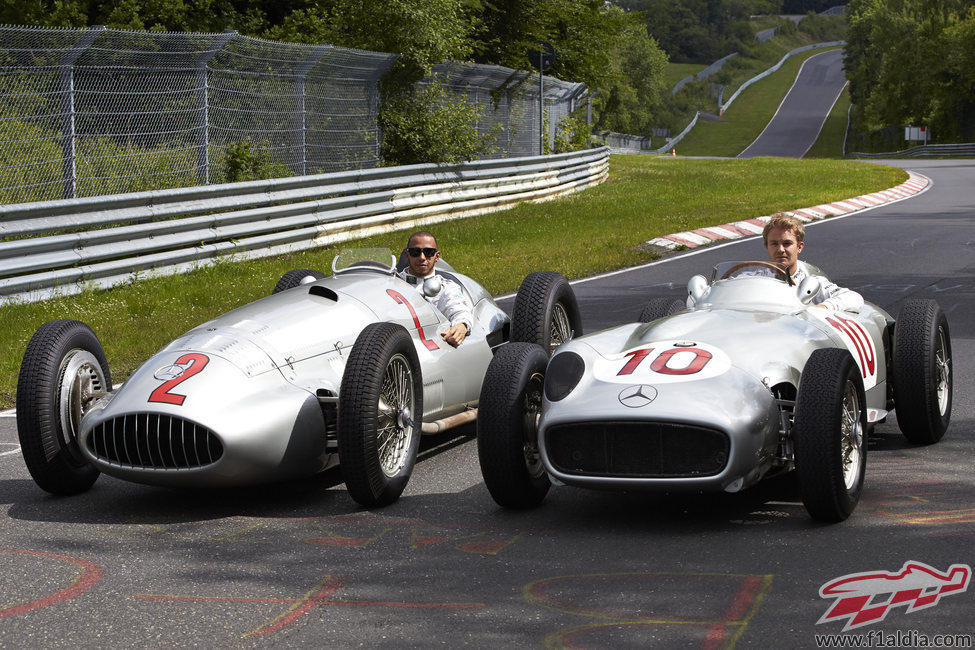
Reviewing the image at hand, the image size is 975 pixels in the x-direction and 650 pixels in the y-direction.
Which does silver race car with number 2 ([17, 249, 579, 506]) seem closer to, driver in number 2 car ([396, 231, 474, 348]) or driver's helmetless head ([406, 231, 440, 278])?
driver in number 2 car ([396, 231, 474, 348])

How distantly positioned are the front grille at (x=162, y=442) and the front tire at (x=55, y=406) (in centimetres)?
47

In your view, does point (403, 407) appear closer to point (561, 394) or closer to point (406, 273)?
point (561, 394)

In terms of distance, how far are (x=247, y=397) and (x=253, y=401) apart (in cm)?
3

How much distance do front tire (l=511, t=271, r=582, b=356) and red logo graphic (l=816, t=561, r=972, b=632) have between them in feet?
11.1

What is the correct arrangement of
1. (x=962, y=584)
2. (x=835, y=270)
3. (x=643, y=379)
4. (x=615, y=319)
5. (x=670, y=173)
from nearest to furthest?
1. (x=962, y=584)
2. (x=643, y=379)
3. (x=615, y=319)
4. (x=835, y=270)
5. (x=670, y=173)

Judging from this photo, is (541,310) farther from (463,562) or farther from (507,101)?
(507,101)

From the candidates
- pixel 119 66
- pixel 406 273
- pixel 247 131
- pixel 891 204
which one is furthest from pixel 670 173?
pixel 406 273

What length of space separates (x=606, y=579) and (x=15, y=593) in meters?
2.26

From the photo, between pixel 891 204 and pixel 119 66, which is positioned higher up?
pixel 119 66

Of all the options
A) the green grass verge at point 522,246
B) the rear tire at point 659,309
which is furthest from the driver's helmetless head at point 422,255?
the green grass verge at point 522,246

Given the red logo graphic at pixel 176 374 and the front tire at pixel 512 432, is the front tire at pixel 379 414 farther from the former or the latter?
the red logo graphic at pixel 176 374

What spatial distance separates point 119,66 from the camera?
14.4 meters

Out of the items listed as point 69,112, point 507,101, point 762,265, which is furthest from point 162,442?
point 507,101

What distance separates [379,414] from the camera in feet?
20.5
